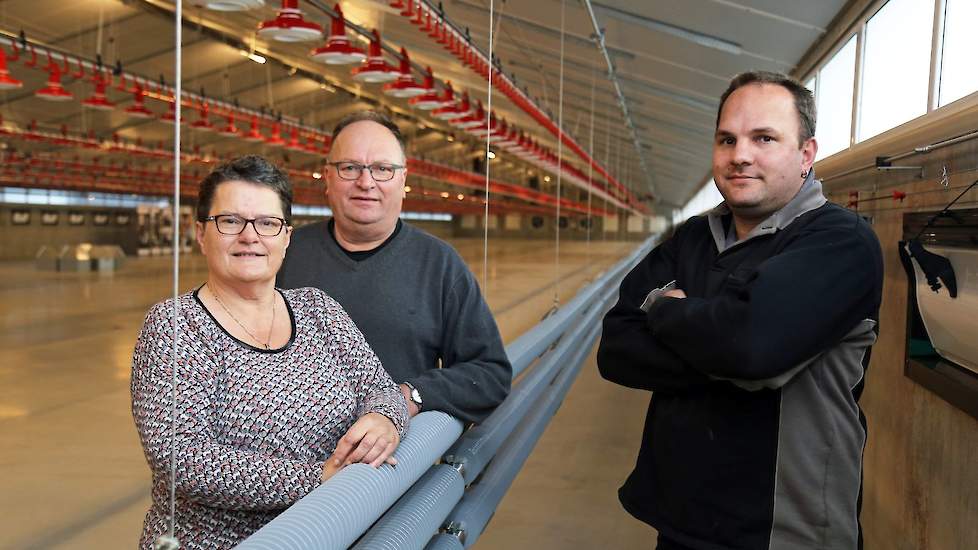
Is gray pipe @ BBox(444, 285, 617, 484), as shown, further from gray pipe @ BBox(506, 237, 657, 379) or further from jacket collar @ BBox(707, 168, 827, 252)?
jacket collar @ BBox(707, 168, 827, 252)

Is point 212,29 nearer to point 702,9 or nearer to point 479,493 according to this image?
point 702,9

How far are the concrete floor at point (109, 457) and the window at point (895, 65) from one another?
269 centimetres

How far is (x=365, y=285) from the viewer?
225 cm

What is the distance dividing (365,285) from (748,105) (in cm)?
110

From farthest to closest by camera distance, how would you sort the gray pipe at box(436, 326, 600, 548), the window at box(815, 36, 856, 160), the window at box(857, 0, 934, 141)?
the window at box(815, 36, 856, 160), the window at box(857, 0, 934, 141), the gray pipe at box(436, 326, 600, 548)

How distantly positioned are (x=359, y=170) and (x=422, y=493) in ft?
2.82

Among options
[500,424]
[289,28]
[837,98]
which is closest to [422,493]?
[500,424]

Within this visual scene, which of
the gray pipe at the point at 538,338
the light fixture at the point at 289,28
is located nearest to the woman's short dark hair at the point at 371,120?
the gray pipe at the point at 538,338

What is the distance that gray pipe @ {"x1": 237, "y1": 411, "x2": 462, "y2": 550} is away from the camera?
1306mm

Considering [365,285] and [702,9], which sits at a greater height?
[702,9]

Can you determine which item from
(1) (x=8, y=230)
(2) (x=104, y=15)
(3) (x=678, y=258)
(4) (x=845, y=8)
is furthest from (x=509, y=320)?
(1) (x=8, y=230)

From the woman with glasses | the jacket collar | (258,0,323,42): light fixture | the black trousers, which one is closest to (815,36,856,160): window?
(258,0,323,42): light fixture

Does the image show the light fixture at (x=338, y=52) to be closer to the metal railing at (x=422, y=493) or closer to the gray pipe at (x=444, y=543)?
the metal railing at (x=422, y=493)

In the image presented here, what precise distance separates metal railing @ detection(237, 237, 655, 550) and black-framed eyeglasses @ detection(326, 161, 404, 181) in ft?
2.11
